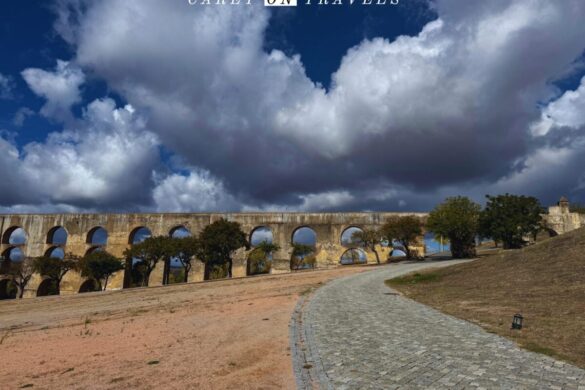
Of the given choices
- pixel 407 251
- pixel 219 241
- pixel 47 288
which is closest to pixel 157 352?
pixel 219 241

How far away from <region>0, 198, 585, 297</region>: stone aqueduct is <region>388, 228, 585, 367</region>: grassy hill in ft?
59.4

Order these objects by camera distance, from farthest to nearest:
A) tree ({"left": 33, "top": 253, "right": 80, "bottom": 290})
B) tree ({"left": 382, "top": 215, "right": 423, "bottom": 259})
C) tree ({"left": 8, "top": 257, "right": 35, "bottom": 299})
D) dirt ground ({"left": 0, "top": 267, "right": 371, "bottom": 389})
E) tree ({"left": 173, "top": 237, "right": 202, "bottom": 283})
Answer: tree ({"left": 8, "top": 257, "right": 35, "bottom": 299}), tree ({"left": 33, "top": 253, "right": 80, "bottom": 290}), tree ({"left": 382, "top": 215, "right": 423, "bottom": 259}), tree ({"left": 173, "top": 237, "right": 202, "bottom": 283}), dirt ground ({"left": 0, "top": 267, "right": 371, "bottom": 389})

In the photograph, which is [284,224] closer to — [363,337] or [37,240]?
[37,240]

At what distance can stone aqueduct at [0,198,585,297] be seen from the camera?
122 ft

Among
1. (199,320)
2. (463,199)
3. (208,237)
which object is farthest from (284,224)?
(199,320)

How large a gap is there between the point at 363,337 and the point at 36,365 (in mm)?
5512

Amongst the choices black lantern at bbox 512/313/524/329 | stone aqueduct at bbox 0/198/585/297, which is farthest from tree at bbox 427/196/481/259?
black lantern at bbox 512/313/524/329

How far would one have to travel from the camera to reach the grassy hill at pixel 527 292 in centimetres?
671

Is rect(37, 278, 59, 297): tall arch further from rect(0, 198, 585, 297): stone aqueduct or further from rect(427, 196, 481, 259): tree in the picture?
rect(427, 196, 481, 259): tree

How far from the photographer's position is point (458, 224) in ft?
101

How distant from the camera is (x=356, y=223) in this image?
37.9m

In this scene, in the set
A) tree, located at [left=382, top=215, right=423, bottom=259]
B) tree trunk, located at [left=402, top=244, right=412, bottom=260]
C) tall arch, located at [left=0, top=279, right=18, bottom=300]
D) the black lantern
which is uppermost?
tree, located at [left=382, top=215, right=423, bottom=259]

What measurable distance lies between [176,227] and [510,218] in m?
30.0

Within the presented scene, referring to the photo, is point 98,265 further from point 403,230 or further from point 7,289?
point 403,230
